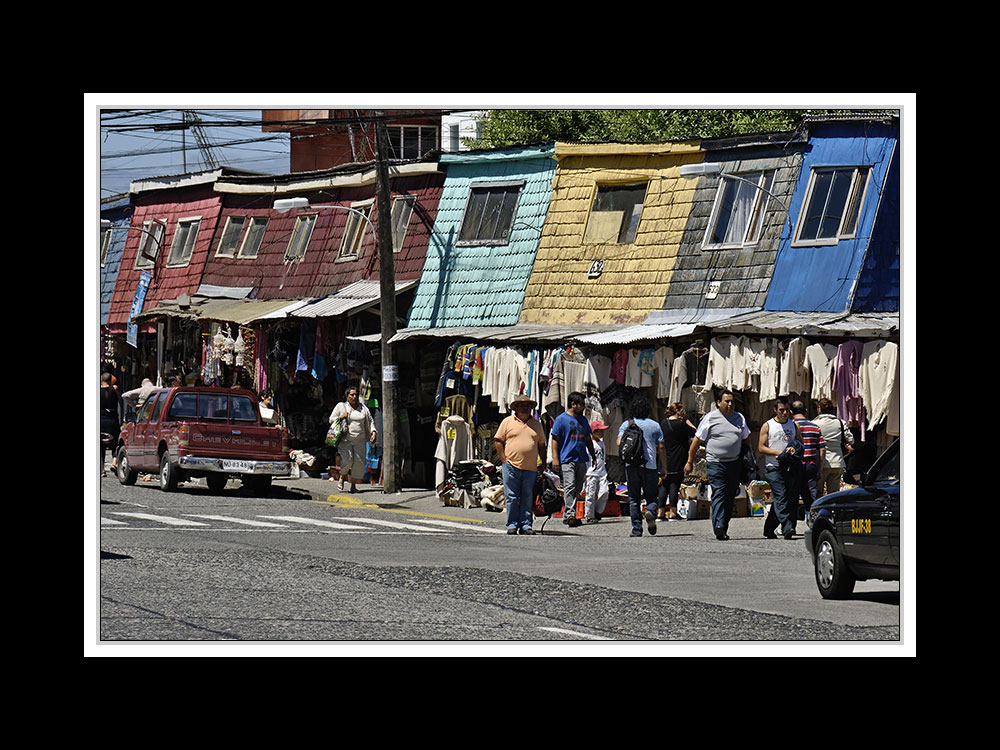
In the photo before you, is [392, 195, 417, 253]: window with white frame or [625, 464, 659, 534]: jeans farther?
[392, 195, 417, 253]: window with white frame

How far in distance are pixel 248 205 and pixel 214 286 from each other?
4.78 ft

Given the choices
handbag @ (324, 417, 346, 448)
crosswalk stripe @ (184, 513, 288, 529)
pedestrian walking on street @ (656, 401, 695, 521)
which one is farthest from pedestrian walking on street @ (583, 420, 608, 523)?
handbag @ (324, 417, 346, 448)

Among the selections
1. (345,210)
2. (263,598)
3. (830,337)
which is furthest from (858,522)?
(345,210)

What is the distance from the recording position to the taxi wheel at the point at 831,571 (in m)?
14.2

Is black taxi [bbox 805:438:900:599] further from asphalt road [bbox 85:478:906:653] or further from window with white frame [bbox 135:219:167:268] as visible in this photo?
window with white frame [bbox 135:219:167:268]

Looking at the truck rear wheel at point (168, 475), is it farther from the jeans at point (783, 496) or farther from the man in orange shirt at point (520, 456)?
the jeans at point (783, 496)

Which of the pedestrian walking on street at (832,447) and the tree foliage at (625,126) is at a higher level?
the tree foliage at (625,126)

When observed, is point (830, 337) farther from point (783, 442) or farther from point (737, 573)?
point (737, 573)

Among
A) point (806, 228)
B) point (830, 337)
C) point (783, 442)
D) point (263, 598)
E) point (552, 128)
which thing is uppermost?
point (552, 128)

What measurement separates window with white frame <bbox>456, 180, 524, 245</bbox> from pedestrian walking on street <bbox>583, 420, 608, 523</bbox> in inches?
176

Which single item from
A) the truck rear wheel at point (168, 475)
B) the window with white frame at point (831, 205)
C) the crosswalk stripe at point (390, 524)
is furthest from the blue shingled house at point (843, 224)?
the truck rear wheel at point (168, 475)

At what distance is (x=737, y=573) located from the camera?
54.0 ft

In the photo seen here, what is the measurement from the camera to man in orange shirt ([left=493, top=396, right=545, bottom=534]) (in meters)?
19.8

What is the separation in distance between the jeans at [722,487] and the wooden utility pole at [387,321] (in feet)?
24.1
